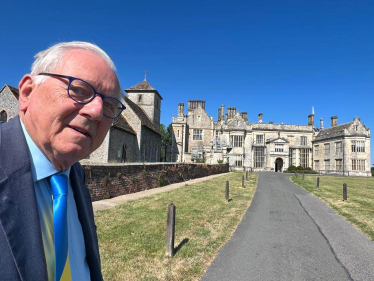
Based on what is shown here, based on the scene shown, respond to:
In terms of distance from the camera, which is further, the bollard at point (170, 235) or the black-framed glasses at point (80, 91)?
the bollard at point (170, 235)

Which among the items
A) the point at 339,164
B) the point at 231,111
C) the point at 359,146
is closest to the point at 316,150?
the point at 339,164

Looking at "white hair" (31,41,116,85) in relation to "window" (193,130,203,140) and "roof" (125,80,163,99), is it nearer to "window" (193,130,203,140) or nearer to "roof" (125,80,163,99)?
"roof" (125,80,163,99)

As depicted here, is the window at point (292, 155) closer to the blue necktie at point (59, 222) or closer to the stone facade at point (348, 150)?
the stone facade at point (348, 150)

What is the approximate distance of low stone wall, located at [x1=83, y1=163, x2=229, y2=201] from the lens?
9.48 m

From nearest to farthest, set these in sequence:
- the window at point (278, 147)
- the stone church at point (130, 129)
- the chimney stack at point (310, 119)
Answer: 1. the stone church at point (130, 129)
2. the window at point (278, 147)
3. the chimney stack at point (310, 119)

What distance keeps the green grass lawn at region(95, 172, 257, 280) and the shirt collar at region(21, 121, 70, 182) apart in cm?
343

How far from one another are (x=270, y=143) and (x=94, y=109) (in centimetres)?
4868

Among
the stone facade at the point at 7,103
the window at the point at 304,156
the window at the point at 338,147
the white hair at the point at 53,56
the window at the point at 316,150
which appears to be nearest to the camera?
the white hair at the point at 53,56

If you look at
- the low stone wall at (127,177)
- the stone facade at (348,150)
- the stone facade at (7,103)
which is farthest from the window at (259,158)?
the stone facade at (7,103)

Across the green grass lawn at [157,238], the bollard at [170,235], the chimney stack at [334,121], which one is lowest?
the green grass lawn at [157,238]

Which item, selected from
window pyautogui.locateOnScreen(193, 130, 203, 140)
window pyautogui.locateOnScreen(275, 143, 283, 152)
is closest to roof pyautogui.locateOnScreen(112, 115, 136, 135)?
window pyautogui.locateOnScreen(193, 130, 203, 140)

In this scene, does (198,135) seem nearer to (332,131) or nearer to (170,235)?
(332,131)

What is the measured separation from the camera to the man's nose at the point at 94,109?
109 cm

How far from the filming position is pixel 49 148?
1.04 metres
